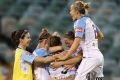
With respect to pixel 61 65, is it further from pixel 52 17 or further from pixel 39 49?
pixel 52 17

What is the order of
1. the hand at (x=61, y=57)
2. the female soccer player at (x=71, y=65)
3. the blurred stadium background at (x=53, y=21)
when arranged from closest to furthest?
1. the hand at (x=61, y=57)
2. the female soccer player at (x=71, y=65)
3. the blurred stadium background at (x=53, y=21)

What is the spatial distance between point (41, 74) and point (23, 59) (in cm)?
24

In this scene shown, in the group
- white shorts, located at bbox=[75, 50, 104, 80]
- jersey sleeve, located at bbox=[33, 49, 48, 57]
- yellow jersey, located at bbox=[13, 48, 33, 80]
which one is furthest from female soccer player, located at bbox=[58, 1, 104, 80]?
yellow jersey, located at bbox=[13, 48, 33, 80]

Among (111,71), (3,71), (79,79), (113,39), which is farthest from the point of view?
(113,39)

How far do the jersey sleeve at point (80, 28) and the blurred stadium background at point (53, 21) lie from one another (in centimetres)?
504

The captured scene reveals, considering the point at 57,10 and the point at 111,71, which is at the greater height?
the point at 57,10

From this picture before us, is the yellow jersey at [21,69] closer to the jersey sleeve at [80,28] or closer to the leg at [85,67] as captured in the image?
the leg at [85,67]

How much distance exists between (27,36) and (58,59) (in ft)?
1.29

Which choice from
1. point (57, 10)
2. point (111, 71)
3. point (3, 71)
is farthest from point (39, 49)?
point (57, 10)

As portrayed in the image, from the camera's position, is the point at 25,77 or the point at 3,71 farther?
the point at 3,71

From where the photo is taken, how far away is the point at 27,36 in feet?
16.1

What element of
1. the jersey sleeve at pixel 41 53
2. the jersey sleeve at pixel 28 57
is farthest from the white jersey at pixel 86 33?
the jersey sleeve at pixel 28 57

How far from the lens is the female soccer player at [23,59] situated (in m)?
4.85

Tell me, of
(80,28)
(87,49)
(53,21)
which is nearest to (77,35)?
(80,28)
